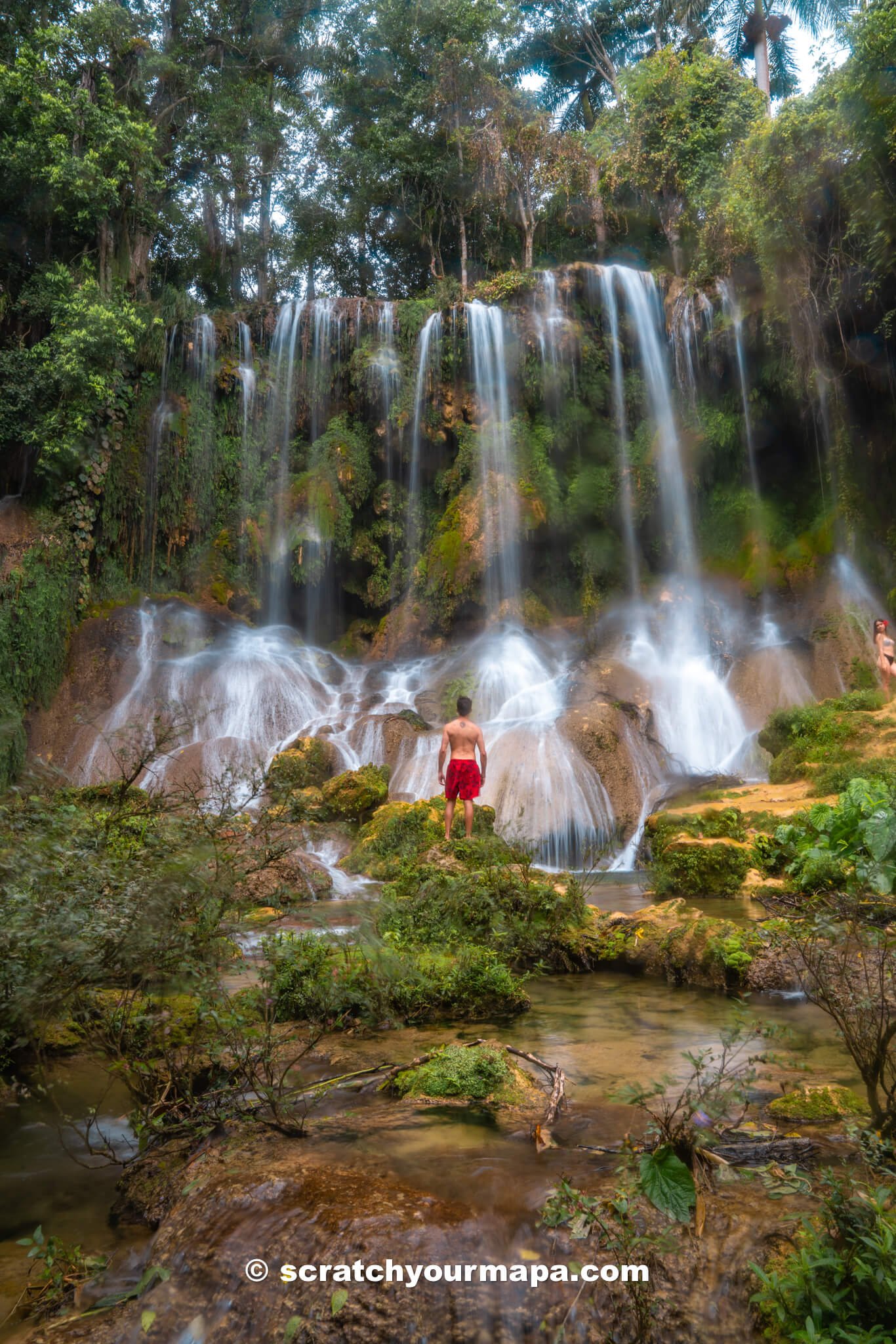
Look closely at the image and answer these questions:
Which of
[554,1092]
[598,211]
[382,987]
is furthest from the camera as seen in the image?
[598,211]

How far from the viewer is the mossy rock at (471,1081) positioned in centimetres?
350

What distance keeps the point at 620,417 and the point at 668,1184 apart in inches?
816

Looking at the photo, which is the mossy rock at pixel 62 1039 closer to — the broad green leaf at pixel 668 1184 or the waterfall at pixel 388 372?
the broad green leaf at pixel 668 1184

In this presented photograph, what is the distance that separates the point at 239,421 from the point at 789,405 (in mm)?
13577

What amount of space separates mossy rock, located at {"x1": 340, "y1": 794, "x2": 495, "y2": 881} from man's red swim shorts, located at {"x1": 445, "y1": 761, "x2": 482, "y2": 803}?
62 centimetres

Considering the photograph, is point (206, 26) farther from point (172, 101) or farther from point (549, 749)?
point (549, 749)

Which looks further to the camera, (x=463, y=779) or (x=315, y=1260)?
(x=463, y=779)

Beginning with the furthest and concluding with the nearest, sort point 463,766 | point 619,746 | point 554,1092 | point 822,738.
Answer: point 619,746, point 822,738, point 463,766, point 554,1092

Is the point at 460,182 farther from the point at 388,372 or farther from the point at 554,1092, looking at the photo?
the point at 554,1092

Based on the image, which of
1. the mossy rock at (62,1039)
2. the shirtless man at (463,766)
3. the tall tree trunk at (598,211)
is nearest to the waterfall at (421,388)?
the tall tree trunk at (598,211)

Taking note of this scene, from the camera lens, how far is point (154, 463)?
19.8 metres

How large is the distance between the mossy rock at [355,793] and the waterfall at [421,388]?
9934 mm

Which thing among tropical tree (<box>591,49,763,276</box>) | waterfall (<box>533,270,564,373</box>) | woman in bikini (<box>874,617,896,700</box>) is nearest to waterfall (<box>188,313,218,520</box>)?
waterfall (<box>533,270,564,373</box>)

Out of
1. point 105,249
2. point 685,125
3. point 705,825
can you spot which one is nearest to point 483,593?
point 705,825
